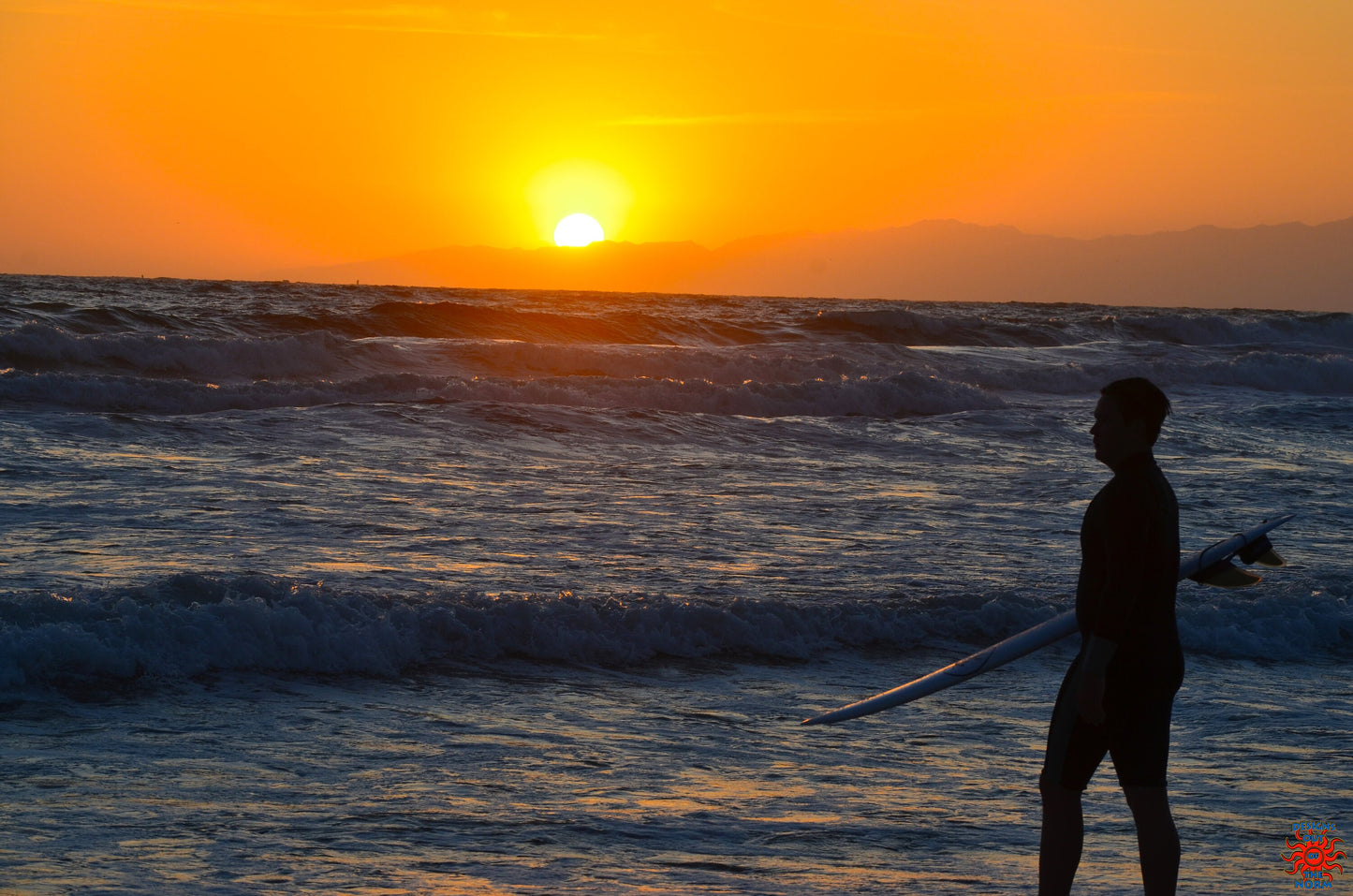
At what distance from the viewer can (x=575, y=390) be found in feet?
63.3

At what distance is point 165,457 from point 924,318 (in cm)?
3425

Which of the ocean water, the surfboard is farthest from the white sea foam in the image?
the surfboard

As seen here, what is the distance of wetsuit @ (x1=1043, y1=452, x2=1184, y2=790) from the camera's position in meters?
3.24

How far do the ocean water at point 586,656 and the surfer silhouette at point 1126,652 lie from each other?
791mm

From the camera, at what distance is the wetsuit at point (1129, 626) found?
3.24 meters

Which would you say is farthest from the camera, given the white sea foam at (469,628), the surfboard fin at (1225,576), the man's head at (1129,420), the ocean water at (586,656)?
the white sea foam at (469,628)

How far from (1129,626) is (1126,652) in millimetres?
80

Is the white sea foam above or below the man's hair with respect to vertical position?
below

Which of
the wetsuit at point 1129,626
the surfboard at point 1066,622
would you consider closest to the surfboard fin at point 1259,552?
the surfboard at point 1066,622

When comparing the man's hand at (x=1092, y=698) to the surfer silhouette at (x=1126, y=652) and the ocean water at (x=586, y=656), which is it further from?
the ocean water at (x=586, y=656)

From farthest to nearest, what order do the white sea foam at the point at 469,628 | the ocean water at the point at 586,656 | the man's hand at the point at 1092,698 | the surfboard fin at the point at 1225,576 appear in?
the white sea foam at the point at 469,628 → the ocean water at the point at 586,656 → the surfboard fin at the point at 1225,576 → the man's hand at the point at 1092,698

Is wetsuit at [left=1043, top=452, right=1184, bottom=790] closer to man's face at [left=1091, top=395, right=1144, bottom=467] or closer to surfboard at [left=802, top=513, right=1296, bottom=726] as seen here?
man's face at [left=1091, top=395, right=1144, bottom=467]

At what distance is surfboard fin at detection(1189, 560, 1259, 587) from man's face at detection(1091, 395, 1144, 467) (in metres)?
0.49

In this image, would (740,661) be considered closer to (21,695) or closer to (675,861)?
(675,861)
